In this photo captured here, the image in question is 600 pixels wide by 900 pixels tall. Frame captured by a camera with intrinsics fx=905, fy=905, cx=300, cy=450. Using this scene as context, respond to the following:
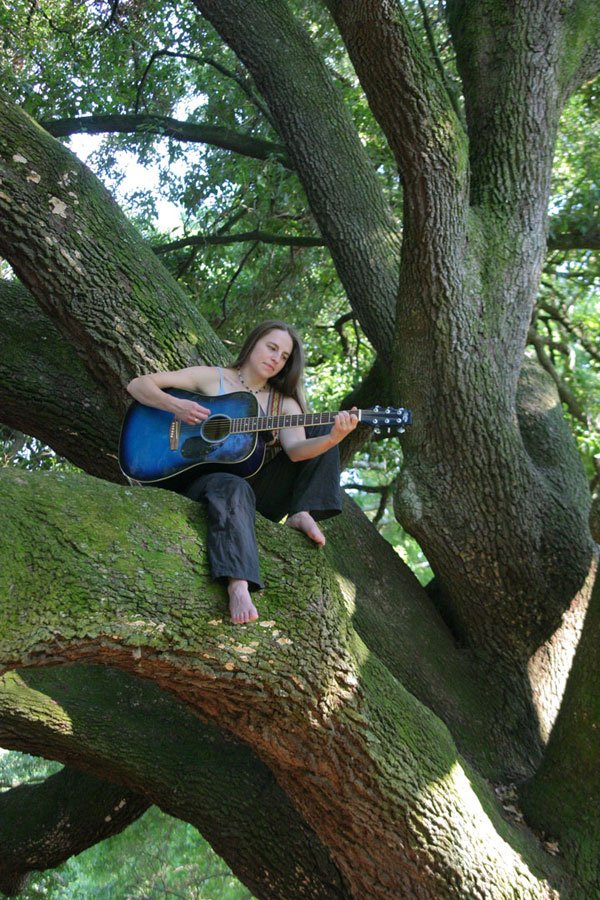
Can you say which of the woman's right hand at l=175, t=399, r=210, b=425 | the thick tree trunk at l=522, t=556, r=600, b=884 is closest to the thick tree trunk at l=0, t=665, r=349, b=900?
the thick tree trunk at l=522, t=556, r=600, b=884

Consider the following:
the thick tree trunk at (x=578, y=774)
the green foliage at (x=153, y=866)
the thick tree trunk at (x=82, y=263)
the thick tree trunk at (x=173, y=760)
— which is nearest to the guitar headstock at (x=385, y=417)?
the thick tree trunk at (x=82, y=263)

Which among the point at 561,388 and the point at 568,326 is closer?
the point at 561,388

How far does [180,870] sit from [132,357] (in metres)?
7.85

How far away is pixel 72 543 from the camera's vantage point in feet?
10.1

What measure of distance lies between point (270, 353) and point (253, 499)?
840mm

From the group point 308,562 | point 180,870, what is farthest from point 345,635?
point 180,870

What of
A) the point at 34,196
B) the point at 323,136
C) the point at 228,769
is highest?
the point at 323,136

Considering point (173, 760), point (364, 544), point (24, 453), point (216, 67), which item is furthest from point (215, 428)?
point (24, 453)

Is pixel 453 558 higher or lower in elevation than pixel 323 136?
lower

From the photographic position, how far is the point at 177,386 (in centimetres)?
410

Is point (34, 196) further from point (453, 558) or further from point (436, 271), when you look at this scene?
point (453, 558)

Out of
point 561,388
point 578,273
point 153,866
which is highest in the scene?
point 578,273

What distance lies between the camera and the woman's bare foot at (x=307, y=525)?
148 inches

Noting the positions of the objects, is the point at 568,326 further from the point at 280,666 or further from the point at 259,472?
the point at 280,666
